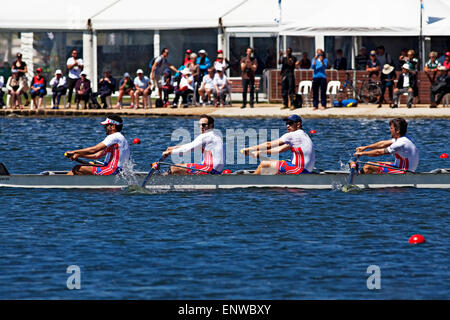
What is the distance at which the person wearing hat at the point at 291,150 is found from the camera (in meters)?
19.9

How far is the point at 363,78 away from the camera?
37.7m

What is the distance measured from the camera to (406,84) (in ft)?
118

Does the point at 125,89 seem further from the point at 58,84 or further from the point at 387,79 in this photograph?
the point at 387,79

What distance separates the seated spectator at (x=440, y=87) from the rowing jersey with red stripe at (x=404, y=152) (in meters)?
15.4

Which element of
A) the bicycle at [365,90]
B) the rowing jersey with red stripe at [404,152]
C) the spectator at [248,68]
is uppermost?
the spectator at [248,68]

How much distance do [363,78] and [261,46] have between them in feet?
20.3

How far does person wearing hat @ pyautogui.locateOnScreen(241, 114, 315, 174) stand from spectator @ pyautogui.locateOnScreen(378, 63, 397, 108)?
53.9 feet

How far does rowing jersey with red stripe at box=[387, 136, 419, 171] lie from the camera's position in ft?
66.2

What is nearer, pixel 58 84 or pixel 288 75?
pixel 288 75

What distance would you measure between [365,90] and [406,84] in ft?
7.48

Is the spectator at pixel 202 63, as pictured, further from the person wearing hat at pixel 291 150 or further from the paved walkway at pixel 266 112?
the person wearing hat at pixel 291 150

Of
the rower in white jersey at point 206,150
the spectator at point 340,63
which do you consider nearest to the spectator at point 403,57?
the spectator at point 340,63

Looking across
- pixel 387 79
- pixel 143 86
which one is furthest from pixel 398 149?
pixel 143 86
